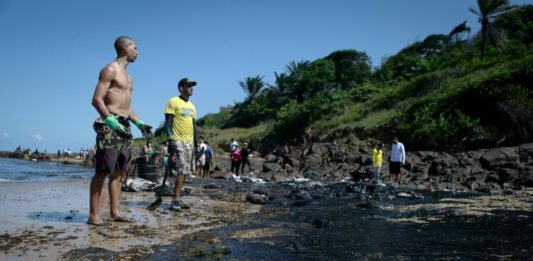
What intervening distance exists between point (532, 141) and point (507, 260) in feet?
54.1

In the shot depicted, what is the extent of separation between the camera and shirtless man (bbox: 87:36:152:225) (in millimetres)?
4125

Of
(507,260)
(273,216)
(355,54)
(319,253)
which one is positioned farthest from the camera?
(355,54)

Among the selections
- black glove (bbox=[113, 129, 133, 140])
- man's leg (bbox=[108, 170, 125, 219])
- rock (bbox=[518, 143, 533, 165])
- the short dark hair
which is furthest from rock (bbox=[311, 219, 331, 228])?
rock (bbox=[518, 143, 533, 165])

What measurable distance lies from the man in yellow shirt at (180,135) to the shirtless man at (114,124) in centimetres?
92

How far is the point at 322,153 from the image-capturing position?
2208 cm

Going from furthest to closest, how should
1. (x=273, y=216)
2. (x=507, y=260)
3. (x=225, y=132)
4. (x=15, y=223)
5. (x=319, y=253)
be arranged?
(x=225, y=132) → (x=273, y=216) → (x=15, y=223) → (x=319, y=253) → (x=507, y=260)

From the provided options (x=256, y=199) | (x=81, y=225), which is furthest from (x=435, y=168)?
(x=81, y=225)

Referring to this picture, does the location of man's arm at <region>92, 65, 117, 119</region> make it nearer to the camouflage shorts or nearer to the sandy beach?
the sandy beach

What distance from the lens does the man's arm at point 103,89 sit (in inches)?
160

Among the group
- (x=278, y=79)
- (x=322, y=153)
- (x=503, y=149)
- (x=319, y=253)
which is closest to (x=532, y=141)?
(x=503, y=149)

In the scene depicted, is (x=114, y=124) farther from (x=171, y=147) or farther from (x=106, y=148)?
(x=171, y=147)

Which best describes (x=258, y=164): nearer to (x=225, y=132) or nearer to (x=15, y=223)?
(x=15, y=223)

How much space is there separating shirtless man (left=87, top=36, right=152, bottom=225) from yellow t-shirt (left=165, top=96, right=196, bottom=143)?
3.05 ft

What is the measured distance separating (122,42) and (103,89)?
62 centimetres
